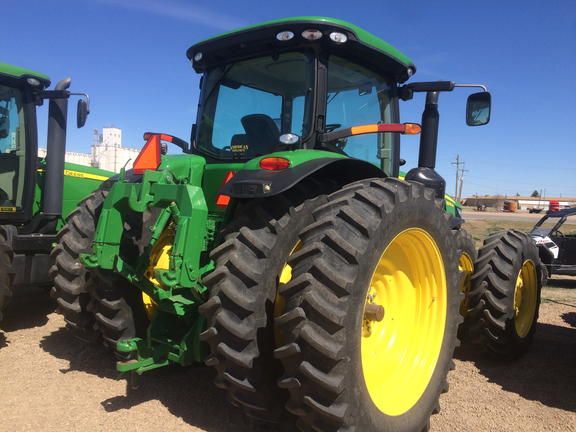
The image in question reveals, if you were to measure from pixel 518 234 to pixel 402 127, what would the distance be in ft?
7.98

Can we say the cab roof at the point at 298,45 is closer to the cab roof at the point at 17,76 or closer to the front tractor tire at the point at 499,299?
the front tractor tire at the point at 499,299

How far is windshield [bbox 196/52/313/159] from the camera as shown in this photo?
122 inches

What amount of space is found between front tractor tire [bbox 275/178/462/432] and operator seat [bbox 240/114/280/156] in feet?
2.92

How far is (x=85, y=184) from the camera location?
19.4ft

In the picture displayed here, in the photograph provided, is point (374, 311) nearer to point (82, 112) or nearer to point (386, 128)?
point (386, 128)

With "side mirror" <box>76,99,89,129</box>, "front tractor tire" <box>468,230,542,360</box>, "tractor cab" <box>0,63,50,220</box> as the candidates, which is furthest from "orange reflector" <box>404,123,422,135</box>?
"tractor cab" <box>0,63,50,220</box>

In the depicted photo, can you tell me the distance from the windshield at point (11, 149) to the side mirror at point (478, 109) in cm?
485

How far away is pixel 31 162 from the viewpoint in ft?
16.9

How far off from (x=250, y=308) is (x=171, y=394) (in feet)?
4.56

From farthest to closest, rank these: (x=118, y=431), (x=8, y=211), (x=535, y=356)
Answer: (x=8, y=211) → (x=535, y=356) → (x=118, y=431)

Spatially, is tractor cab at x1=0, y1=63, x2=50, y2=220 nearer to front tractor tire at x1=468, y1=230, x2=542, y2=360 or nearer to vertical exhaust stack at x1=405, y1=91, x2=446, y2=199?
vertical exhaust stack at x1=405, y1=91, x2=446, y2=199

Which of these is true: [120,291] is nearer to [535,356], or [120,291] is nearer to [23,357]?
[23,357]

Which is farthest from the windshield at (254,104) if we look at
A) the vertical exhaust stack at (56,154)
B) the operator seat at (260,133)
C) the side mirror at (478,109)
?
the vertical exhaust stack at (56,154)

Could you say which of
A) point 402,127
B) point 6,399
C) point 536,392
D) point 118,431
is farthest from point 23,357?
point 536,392
